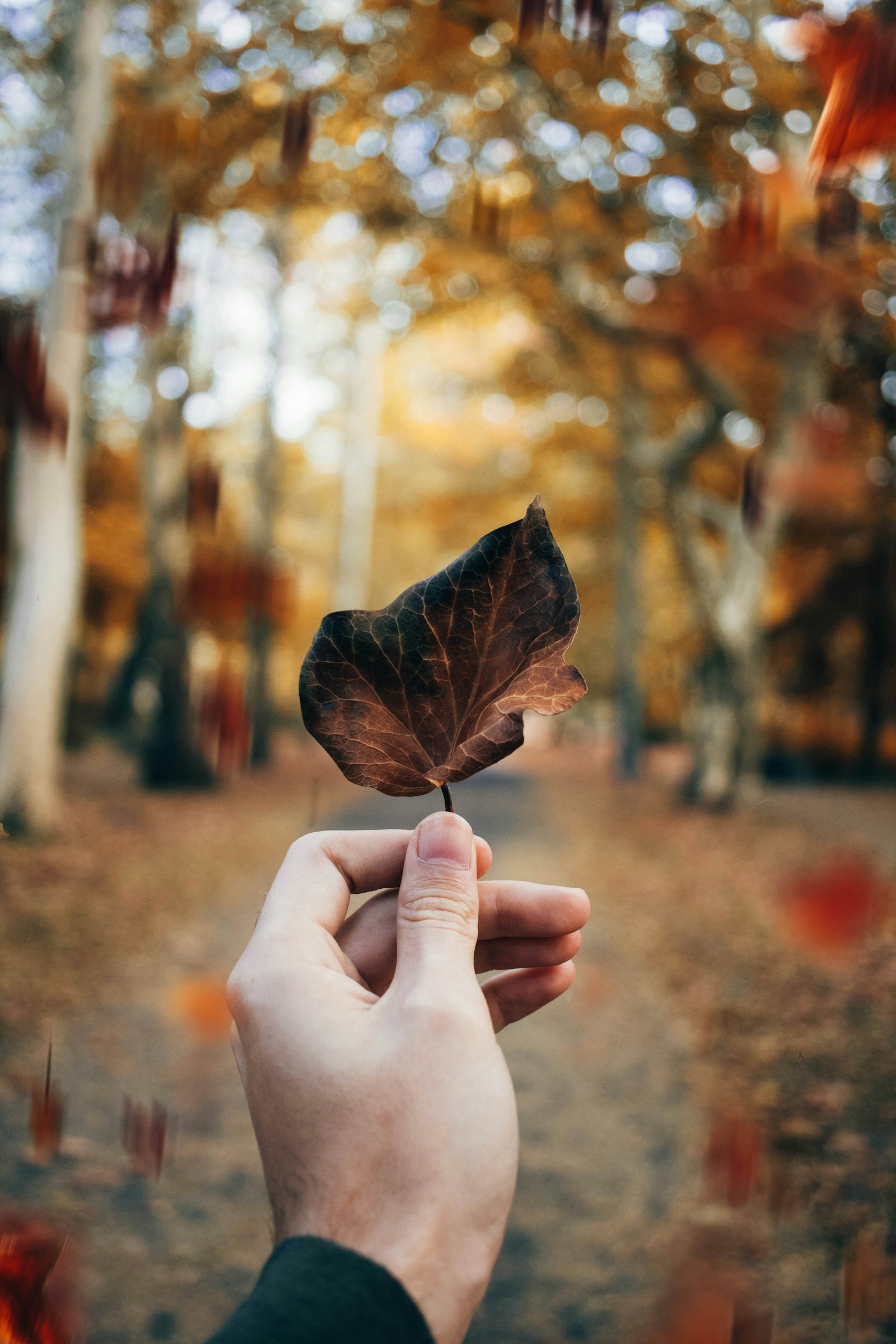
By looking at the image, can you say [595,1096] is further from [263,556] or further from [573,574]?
[263,556]

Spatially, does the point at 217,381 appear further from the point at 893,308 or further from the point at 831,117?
the point at 831,117

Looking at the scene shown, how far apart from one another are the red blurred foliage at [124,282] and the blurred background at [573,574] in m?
0.07

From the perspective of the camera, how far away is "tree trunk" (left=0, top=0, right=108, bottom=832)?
6.27 m

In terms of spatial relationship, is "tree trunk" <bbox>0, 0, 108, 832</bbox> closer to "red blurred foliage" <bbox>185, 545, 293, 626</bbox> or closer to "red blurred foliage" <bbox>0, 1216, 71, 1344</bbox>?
"red blurred foliage" <bbox>185, 545, 293, 626</bbox>

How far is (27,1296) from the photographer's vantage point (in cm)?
148

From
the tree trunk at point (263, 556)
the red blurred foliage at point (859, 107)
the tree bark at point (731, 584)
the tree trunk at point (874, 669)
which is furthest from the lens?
the tree trunk at point (874, 669)

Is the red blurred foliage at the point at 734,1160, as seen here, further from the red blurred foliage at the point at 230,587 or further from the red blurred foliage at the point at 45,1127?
the red blurred foliage at the point at 230,587

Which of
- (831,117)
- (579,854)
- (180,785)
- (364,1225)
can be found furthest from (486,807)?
(364,1225)

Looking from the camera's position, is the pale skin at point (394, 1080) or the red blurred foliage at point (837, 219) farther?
the red blurred foliage at point (837, 219)

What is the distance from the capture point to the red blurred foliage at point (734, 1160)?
3.11m

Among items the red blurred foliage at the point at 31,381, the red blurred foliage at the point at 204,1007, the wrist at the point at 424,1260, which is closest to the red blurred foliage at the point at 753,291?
the red blurred foliage at the point at 31,381

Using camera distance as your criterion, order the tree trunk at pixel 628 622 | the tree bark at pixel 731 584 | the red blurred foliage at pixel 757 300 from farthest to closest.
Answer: the tree trunk at pixel 628 622 < the tree bark at pixel 731 584 < the red blurred foliage at pixel 757 300

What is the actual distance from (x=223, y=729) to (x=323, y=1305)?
28.6 feet

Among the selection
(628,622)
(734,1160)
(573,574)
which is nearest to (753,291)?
(573,574)
